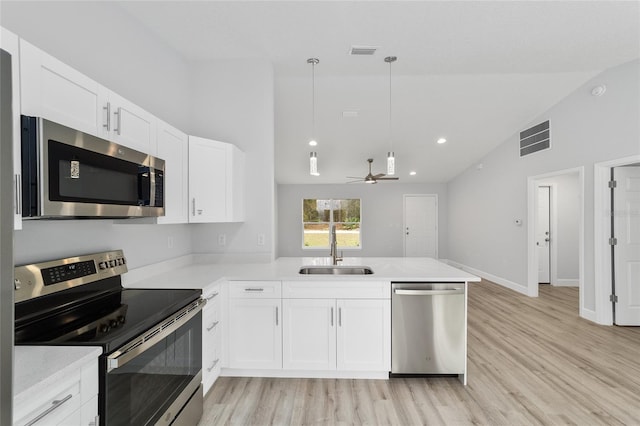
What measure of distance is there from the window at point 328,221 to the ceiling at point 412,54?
2.71 meters

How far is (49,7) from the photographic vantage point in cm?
181

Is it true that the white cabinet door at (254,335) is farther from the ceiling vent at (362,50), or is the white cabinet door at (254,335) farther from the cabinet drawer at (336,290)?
the ceiling vent at (362,50)

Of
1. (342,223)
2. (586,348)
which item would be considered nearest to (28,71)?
(586,348)

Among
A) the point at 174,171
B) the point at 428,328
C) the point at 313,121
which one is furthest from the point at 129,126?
the point at 313,121

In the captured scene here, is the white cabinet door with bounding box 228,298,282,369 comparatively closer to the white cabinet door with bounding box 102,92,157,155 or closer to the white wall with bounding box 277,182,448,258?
the white cabinet door with bounding box 102,92,157,155

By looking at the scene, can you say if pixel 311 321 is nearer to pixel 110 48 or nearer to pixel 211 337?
pixel 211 337

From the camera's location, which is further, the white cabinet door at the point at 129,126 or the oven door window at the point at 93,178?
the white cabinet door at the point at 129,126

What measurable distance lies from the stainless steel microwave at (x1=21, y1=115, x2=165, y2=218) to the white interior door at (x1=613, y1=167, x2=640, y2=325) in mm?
5243

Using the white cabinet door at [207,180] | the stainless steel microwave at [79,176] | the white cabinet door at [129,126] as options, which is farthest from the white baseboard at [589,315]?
the white cabinet door at [129,126]

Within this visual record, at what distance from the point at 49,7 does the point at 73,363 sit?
75.9 inches

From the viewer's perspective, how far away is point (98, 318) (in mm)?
1607

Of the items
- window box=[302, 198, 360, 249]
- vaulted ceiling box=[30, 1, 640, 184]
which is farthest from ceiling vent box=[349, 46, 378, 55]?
window box=[302, 198, 360, 249]

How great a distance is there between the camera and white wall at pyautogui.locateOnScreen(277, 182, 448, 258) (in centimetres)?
866

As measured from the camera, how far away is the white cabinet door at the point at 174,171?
233 centimetres
